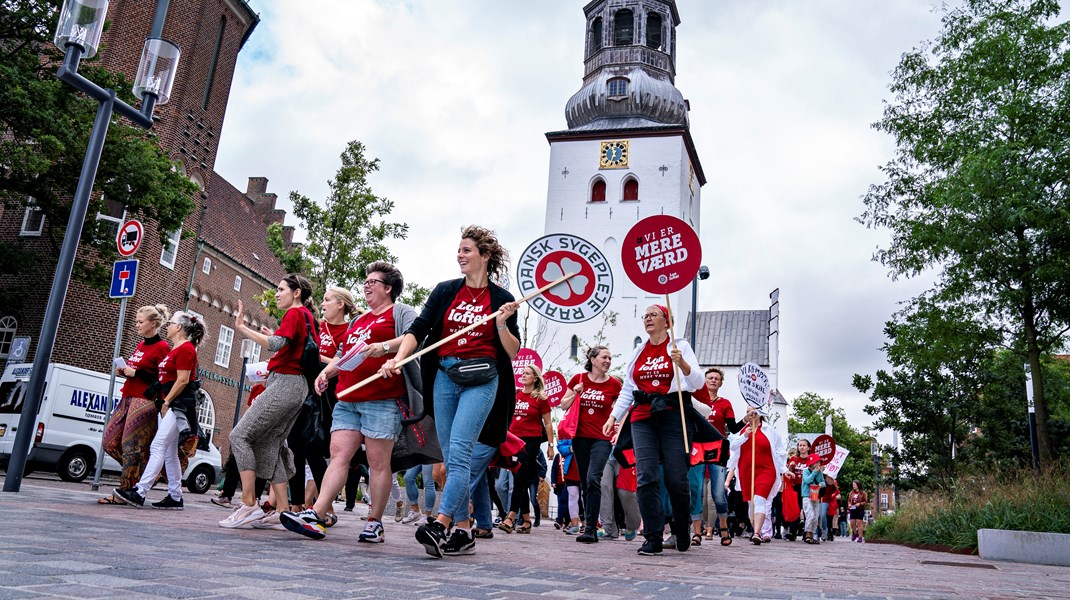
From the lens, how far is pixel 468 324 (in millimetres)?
5453

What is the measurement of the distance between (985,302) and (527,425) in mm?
12722

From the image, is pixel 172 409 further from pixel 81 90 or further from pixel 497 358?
pixel 497 358

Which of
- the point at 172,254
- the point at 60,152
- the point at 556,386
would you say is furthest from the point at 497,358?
the point at 172,254

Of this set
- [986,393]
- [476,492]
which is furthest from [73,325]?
[986,393]

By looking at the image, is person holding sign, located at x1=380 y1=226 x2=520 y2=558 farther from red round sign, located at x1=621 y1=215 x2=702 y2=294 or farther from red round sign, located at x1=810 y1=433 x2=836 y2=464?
red round sign, located at x1=810 y1=433 x2=836 y2=464

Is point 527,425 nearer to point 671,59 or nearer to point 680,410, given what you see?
point 680,410

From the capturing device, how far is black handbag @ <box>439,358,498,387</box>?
522cm

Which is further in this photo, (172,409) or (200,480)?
(200,480)

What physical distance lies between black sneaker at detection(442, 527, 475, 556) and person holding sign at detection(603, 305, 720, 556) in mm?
2110

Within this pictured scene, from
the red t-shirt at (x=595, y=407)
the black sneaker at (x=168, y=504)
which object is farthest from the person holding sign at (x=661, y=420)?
the black sneaker at (x=168, y=504)

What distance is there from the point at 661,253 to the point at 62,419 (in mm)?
A: 12930

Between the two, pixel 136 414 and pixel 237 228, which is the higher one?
pixel 237 228

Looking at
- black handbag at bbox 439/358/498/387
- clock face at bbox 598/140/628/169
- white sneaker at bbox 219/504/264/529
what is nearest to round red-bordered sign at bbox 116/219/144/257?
white sneaker at bbox 219/504/264/529

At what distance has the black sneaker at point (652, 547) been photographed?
6.61 meters
